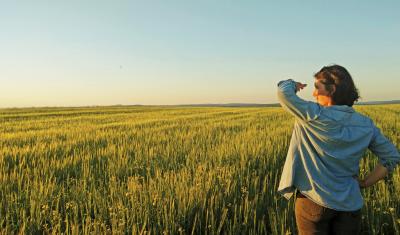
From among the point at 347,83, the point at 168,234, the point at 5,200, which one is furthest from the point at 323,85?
the point at 5,200

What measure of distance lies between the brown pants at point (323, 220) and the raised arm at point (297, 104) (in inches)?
22.9

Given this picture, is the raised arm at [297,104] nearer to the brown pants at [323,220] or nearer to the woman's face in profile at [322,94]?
the woman's face in profile at [322,94]

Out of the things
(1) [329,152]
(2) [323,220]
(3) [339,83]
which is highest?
(3) [339,83]

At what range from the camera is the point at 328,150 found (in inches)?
85.9

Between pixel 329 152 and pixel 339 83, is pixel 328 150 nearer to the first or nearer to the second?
pixel 329 152

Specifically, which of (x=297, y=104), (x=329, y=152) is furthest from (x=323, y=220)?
(x=297, y=104)

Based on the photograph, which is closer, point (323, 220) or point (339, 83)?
point (339, 83)

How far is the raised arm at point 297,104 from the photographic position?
205 centimetres

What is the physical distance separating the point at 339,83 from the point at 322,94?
12 centimetres

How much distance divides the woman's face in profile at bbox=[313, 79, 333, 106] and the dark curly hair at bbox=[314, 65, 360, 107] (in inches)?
0.7

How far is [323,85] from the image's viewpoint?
216 cm

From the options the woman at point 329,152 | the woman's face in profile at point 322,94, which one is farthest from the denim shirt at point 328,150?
the woman's face in profile at point 322,94

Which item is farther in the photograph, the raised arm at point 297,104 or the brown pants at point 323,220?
the brown pants at point 323,220

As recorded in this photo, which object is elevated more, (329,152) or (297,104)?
(297,104)
